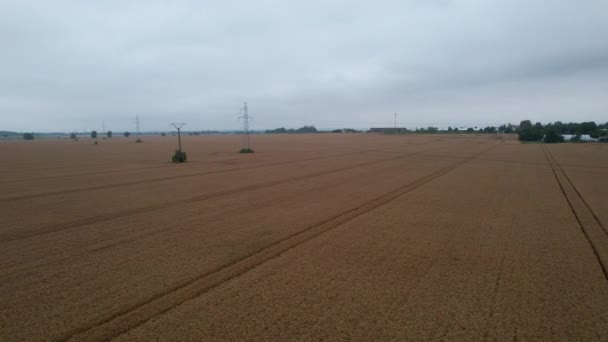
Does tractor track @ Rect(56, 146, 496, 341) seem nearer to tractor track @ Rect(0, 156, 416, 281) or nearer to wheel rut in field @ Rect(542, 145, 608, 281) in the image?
tractor track @ Rect(0, 156, 416, 281)

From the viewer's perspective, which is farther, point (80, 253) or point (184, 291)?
point (80, 253)

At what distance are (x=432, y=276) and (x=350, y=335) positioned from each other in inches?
106

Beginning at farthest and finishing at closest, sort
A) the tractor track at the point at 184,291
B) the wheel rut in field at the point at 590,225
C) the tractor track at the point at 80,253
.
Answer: the wheel rut in field at the point at 590,225
the tractor track at the point at 80,253
the tractor track at the point at 184,291

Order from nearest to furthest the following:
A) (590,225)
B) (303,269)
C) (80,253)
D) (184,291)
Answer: (184,291), (303,269), (80,253), (590,225)

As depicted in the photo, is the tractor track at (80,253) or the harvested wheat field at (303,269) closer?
the harvested wheat field at (303,269)

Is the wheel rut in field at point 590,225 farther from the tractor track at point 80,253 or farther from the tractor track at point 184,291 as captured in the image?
the tractor track at point 80,253

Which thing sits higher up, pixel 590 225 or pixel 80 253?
pixel 80 253

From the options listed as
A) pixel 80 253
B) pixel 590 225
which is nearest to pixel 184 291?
pixel 80 253

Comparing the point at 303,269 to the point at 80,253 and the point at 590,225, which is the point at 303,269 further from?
the point at 590,225

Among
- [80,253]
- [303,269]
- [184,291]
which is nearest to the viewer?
[184,291]

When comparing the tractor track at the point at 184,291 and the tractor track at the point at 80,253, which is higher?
the tractor track at the point at 80,253

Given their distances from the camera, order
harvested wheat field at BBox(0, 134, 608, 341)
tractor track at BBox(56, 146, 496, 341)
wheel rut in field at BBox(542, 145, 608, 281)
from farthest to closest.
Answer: wheel rut in field at BBox(542, 145, 608, 281) → harvested wheat field at BBox(0, 134, 608, 341) → tractor track at BBox(56, 146, 496, 341)

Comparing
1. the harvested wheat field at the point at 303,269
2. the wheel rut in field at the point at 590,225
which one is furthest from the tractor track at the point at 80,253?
the wheel rut in field at the point at 590,225

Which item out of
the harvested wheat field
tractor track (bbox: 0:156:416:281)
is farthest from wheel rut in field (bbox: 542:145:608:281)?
tractor track (bbox: 0:156:416:281)
